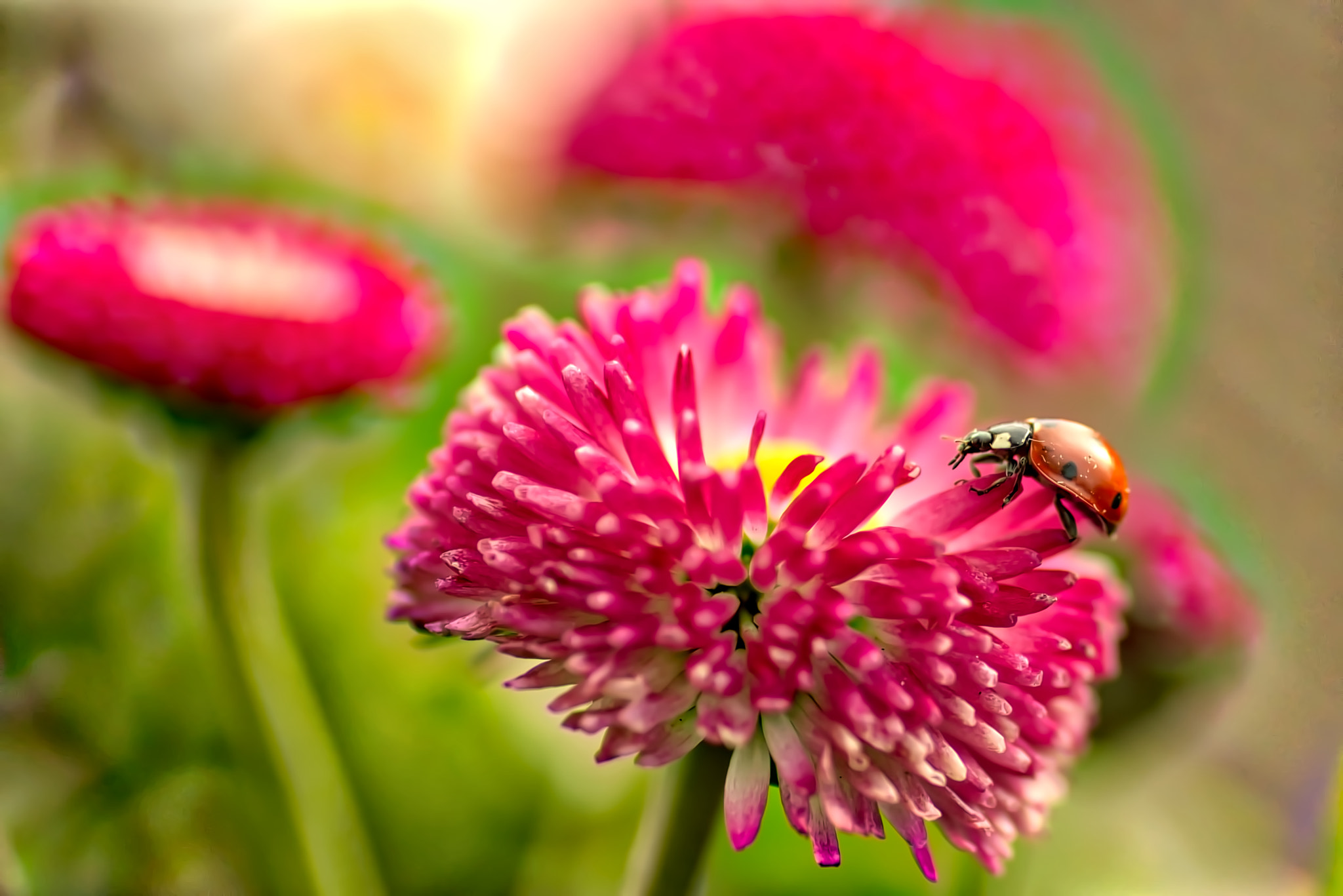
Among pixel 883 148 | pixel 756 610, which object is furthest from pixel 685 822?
pixel 883 148

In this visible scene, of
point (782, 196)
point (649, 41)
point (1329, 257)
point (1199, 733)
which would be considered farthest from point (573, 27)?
point (1199, 733)

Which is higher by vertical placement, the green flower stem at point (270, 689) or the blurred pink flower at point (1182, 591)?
the blurred pink flower at point (1182, 591)

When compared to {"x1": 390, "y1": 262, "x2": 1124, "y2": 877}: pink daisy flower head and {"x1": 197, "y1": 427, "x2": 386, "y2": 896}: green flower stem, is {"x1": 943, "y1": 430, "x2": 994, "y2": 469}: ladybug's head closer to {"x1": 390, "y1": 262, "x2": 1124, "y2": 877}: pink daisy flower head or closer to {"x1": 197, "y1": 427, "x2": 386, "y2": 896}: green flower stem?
{"x1": 390, "y1": 262, "x2": 1124, "y2": 877}: pink daisy flower head

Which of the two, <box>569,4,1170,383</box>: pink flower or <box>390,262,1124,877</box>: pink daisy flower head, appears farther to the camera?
<box>569,4,1170,383</box>: pink flower

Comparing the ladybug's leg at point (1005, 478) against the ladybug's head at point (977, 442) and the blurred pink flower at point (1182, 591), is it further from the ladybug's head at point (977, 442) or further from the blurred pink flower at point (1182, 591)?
the blurred pink flower at point (1182, 591)

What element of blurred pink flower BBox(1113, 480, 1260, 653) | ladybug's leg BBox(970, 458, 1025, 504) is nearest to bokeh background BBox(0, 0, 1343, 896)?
blurred pink flower BBox(1113, 480, 1260, 653)

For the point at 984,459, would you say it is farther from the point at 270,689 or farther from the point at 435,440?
the point at 435,440

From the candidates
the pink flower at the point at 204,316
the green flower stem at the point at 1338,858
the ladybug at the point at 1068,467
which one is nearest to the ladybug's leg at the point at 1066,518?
the ladybug at the point at 1068,467

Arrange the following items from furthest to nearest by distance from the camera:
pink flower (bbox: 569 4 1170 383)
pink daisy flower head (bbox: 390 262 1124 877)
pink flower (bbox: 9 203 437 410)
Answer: pink flower (bbox: 569 4 1170 383), pink flower (bbox: 9 203 437 410), pink daisy flower head (bbox: 390 262 1124 877)
